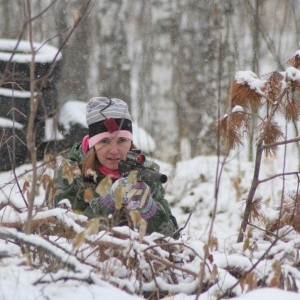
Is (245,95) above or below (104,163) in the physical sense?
above

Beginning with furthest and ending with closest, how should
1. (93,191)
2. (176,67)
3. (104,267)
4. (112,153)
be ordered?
(176,67)
(93,191)
(112,153)
(104,267)

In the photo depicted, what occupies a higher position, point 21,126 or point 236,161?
point 21,126

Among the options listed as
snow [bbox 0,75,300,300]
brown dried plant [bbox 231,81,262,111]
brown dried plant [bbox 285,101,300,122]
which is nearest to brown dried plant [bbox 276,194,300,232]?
snow [bbox 0,75,300,300]

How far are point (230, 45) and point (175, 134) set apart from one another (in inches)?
71.5

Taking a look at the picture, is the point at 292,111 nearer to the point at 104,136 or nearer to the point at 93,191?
the point at 104,136

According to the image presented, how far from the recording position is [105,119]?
387 centimetres

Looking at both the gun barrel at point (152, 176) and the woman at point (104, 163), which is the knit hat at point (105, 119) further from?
the gun barrel at point (152, 176)

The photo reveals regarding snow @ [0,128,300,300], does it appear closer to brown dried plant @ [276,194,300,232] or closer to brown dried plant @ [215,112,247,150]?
brown dried plant @ [276,194,300,232]

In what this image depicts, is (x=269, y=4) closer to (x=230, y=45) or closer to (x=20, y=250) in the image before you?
(x=230, y=45)

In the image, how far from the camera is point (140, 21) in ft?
41.0

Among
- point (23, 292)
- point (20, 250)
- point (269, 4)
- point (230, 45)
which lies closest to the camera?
point (23, 292)

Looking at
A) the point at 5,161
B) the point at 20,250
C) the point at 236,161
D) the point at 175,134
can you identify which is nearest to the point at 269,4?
the point at 175,134

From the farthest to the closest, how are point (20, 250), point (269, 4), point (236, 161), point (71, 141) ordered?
point (269, 4) < point (236, 161) < point (71, 141) < point (20, 250)

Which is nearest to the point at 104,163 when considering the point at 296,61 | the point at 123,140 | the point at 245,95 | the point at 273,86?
the point at 123,140
